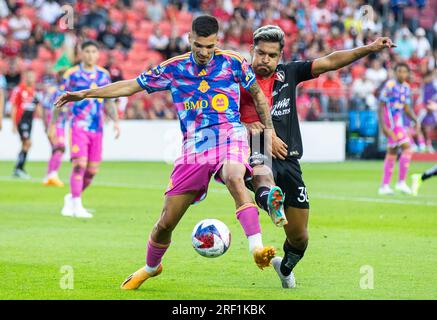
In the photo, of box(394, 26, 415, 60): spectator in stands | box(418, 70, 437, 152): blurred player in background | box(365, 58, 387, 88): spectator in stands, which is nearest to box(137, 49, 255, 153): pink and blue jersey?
box(418, 70, 437, 152): blurred player in background

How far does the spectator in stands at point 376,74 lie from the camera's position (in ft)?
102

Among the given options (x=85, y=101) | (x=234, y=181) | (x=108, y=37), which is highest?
(x=108, y=37)

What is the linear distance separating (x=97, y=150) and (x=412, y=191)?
6.78 meters

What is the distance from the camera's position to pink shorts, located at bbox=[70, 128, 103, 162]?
14.4 meters

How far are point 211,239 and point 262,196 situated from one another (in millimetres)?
518

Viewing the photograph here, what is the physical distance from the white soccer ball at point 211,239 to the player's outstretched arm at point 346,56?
62.6 inches

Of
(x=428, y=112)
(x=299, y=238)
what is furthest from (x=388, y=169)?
(x=428, y=112)

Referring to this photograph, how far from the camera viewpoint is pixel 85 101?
14.5 meters

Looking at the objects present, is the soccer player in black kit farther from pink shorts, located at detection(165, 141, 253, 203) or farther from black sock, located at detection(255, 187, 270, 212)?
pink shorts, located at detection(165, 141, 253, 203)

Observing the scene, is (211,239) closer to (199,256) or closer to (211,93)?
(211,93)

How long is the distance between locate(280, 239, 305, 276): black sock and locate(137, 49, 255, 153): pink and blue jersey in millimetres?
1082

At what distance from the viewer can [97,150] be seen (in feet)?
48.1

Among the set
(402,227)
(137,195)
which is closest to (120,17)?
(137,195)

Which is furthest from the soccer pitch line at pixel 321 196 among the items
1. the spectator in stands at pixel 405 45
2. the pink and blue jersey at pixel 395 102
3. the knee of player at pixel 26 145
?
the spectator in stands at pixel 405 45
